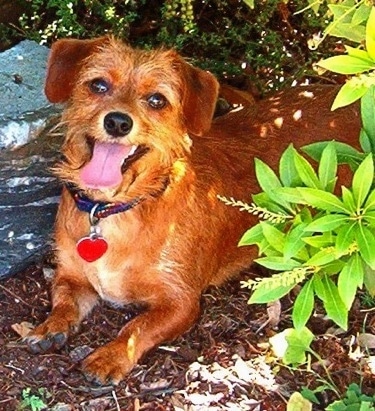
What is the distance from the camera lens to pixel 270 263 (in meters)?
2.90

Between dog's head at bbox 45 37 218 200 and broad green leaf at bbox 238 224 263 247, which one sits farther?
dog's head at bbox 45 37 218 200

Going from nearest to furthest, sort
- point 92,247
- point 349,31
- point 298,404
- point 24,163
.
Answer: point 349,31 → point 298,404 → point 92,247 → point 24,163

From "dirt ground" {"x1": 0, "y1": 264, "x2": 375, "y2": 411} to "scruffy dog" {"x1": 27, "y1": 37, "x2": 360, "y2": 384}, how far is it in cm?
8

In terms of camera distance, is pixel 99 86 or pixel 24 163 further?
pixel 24 163

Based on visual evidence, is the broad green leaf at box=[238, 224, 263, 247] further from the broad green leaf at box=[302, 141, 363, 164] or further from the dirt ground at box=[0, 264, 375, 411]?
the dirt ground at box=[0, 264, 375, 411]

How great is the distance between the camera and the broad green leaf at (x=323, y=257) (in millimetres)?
2746

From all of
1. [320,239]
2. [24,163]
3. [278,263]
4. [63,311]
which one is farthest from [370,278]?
[24,163]

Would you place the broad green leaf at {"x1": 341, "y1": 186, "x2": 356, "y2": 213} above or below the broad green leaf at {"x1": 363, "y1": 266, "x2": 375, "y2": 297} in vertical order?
above

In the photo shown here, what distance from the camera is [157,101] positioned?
397cm

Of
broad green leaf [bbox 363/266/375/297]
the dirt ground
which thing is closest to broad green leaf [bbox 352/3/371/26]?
broad green leaf [bbox 363/266/375/297]

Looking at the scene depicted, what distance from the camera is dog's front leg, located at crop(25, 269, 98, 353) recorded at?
3969 mm

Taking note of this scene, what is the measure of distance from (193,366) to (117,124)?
42.1 inches

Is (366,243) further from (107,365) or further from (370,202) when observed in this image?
(107,365)

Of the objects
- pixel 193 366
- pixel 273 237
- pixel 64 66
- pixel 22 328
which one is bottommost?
pixel 22 328
